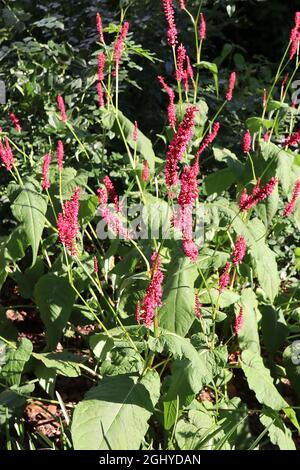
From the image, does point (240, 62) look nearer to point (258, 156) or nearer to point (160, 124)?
point (160, 124)

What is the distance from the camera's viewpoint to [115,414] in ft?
6.92

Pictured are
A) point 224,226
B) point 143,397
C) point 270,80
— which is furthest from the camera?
point 270,80

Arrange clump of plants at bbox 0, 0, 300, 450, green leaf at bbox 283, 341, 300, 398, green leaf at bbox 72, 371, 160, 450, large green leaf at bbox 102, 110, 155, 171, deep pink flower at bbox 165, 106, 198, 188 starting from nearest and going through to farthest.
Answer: deep pink flower at bbox 165, 106, 198, 188, green leaf at bbox 72, 371, 160, 450, clump of plants at bbox 0, 0, 300, 450, green leaf at bbox 283, 341, 300, 398, large green leaf at bbox 102, 110, 155, 171

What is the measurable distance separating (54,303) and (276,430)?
1.03 m

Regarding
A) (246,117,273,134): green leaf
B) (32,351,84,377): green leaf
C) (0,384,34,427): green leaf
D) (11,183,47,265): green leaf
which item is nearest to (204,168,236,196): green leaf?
(246,117,273,134): green leaf

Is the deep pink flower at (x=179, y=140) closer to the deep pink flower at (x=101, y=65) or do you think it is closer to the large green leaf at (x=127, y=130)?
the deep pink flower at (x=101, y=65)

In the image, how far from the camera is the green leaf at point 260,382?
→ 90.1 inches

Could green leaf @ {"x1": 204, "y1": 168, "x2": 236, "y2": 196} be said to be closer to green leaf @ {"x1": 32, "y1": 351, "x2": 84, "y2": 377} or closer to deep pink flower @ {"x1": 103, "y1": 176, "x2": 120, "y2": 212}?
deep pink flower @ {"x1": 103, "y1": 176, "x2": 120, "y2": 212}

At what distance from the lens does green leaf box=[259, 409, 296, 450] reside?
2.38 m

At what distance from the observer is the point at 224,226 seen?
281 centimetres

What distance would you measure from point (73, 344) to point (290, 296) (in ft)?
3.74

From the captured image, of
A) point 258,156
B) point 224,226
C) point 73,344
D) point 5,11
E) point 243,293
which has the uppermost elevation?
point 5,11

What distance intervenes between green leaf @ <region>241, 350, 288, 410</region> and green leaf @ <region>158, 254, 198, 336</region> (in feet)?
1.09
